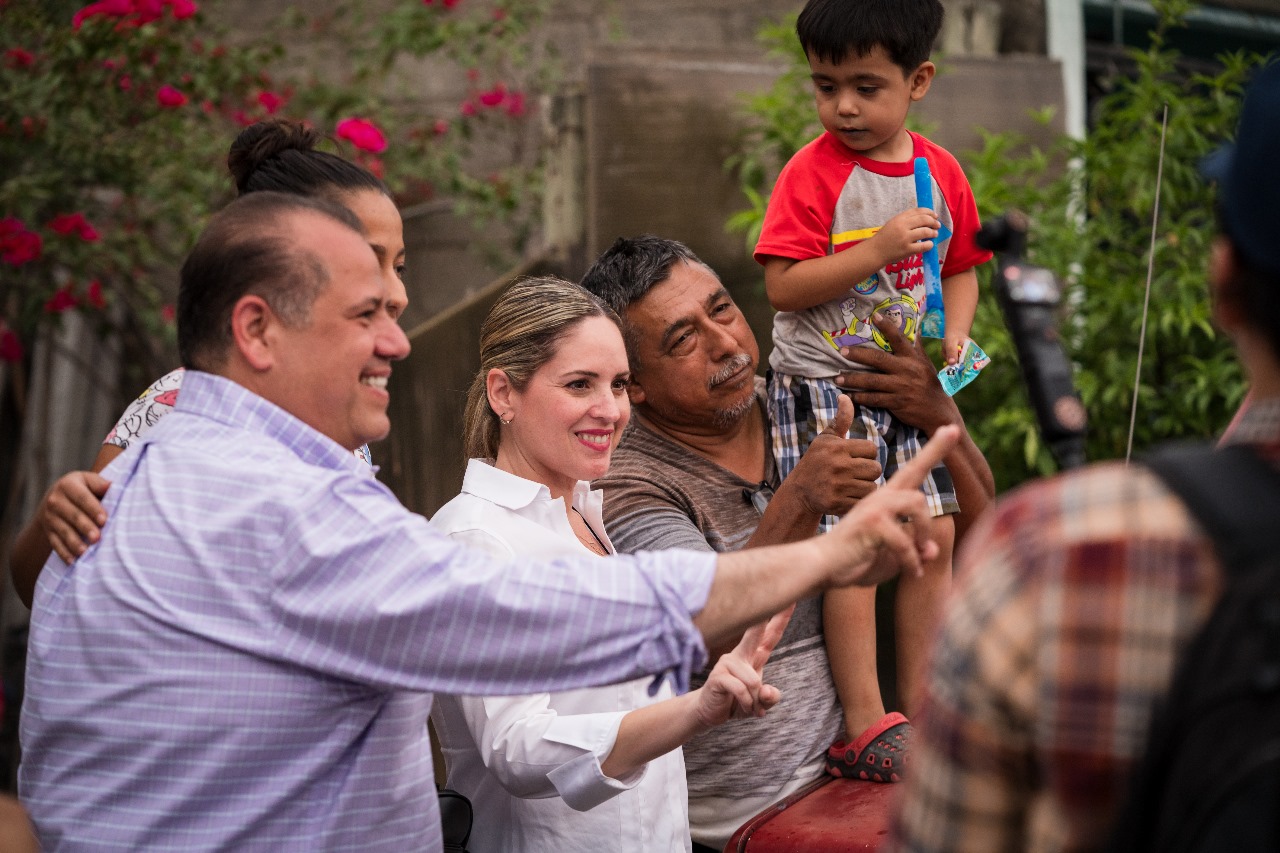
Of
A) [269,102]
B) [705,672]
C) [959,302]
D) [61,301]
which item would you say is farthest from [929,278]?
[61,301]

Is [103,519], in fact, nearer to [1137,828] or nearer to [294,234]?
[294,234]

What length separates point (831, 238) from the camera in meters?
3.18

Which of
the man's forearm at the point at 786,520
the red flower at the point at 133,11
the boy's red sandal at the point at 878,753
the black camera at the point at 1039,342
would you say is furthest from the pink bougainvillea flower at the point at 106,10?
the black camera at the point at 1039,342

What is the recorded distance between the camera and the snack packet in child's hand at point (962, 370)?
3158mm

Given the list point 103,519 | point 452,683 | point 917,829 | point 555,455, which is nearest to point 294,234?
point 103,519

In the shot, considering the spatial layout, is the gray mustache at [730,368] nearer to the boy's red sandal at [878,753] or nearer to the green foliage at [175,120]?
the boy's red sandal at [878,753]

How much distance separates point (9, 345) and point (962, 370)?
4284 millimetres

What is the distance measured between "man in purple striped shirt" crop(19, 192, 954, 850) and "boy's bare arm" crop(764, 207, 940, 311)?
1.15 meters

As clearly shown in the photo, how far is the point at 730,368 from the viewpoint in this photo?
328 centimetres

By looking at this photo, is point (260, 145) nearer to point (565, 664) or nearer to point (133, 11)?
point (565, 664)

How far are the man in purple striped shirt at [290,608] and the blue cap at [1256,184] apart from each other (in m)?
0.60

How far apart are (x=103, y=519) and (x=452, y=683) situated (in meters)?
0.63

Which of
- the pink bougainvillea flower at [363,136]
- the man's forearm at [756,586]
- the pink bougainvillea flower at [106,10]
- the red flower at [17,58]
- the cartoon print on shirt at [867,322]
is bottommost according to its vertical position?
the man's forearm at [756,586]

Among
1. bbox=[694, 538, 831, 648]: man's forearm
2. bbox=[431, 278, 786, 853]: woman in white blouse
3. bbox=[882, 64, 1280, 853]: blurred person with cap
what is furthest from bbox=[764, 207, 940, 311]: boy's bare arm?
bbox=[882, 64, 1280, 853]: blurred person with cap
